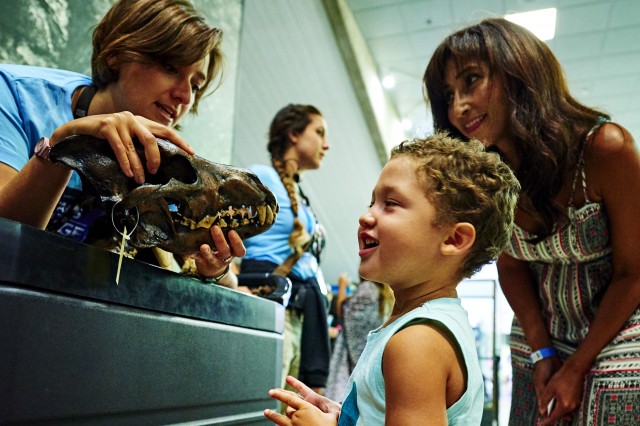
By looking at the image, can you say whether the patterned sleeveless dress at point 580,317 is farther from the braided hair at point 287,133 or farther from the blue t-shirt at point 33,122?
the braided hair at point 287,133

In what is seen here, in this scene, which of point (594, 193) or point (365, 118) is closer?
point (594, 193)

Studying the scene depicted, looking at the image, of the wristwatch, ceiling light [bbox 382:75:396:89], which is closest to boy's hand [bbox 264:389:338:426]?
the wristwatch

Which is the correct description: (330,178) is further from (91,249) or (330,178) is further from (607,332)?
(91,249)

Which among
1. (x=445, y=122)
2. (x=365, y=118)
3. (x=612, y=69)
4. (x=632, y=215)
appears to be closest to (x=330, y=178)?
(x=365, y=118)

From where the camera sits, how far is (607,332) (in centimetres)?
124

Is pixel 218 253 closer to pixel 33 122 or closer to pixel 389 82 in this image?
pixel 33 122

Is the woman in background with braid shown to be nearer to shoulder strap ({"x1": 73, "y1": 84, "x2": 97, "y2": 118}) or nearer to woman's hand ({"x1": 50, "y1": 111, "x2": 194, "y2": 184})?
shoulder strap ({"x1": 73, "y1": 84, "x2": 97, "y2": 118})

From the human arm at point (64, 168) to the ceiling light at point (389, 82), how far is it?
6.22 m

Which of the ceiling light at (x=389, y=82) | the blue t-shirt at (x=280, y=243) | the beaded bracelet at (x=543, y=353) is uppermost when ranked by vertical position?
the ceiling light at (x=389, y=82)

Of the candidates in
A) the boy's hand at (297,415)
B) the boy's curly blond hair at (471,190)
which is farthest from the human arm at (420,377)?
the boy's curly blond hair at (471,190)

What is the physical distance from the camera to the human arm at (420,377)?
0.78 m

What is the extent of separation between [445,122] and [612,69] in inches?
197

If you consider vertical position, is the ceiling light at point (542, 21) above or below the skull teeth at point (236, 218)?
above

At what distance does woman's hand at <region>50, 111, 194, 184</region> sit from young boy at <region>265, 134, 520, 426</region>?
39 centimetres
